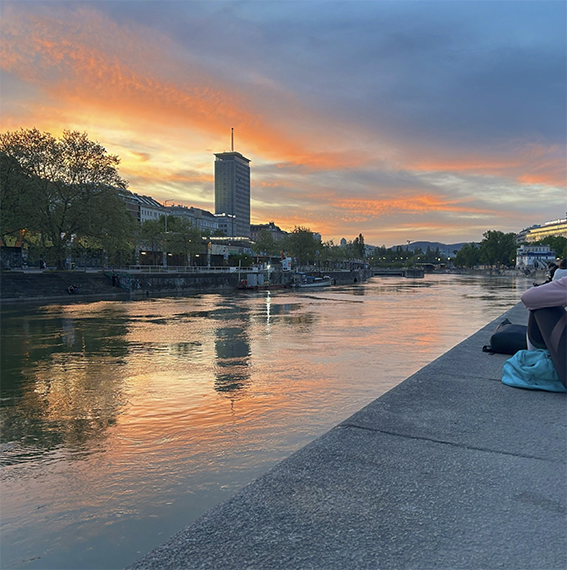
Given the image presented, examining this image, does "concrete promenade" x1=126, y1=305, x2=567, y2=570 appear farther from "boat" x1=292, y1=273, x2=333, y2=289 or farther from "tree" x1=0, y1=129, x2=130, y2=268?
"boat" x1=292, y1=273, x2=333, y2=289

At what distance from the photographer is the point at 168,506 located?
6414mm

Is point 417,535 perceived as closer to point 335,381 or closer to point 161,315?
point 335,381

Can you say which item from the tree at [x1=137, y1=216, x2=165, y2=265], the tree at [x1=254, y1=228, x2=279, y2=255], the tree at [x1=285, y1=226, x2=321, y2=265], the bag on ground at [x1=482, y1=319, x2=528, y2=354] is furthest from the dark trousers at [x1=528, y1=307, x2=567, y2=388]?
the tree at [x1=254, y1=228, x2=279, y2=255]

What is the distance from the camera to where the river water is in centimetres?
605

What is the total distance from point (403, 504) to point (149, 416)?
27.7 ft

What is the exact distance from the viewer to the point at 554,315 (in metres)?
5.94

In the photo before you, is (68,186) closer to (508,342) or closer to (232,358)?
(232,358)

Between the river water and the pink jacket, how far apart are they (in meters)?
4.61

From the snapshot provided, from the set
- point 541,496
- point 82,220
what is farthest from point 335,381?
point 82,220

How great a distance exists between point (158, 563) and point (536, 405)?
4563mm

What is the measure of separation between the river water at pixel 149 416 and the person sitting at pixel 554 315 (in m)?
4.48

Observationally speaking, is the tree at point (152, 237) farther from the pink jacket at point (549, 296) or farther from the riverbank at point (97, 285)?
the pink jacket at point (549, 296)

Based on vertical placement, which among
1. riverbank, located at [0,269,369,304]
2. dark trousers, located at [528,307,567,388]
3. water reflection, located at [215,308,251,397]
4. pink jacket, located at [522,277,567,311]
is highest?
pink jacket, located at [522,277,567,311]

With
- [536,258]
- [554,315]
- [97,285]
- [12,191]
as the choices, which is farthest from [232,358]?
[536,258]
